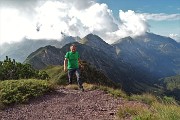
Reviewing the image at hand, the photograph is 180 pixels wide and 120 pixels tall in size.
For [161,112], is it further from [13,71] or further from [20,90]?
[13,71]

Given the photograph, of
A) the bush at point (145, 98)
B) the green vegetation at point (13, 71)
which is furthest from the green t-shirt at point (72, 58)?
the green vegetation at point (13, 71)

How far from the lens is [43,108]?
17141 millimetres

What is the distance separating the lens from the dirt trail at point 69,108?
49.3 ft

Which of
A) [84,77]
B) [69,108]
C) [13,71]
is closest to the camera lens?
[69,108]

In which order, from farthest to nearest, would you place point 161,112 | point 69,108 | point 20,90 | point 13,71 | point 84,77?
point 84,77 < point 13,71 < point 20,90 < point 69,108 < point 161,112

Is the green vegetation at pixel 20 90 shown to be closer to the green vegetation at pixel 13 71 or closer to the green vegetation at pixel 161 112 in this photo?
the green vegetation at pixel 161 112

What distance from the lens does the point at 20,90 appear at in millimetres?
19609

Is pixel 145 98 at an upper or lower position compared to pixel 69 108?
upper

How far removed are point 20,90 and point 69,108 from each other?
411 centimetres

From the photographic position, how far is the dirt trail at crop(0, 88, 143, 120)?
591 inches

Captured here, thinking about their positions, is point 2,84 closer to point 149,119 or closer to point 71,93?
point 71,93

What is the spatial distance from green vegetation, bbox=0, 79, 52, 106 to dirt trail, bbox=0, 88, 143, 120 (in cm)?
42

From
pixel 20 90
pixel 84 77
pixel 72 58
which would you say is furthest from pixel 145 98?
pixel 84 77

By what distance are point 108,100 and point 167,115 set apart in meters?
8.53
